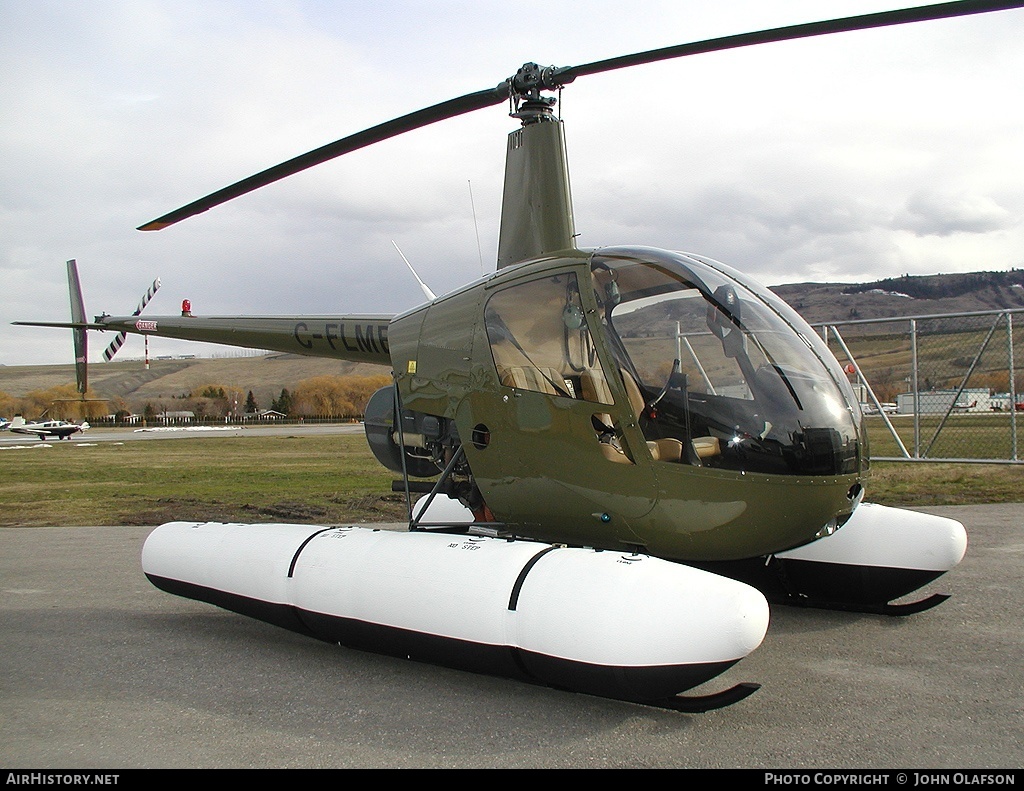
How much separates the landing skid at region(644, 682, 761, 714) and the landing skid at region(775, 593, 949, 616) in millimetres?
2420

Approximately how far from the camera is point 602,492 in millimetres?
5477

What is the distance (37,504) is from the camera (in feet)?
50.3

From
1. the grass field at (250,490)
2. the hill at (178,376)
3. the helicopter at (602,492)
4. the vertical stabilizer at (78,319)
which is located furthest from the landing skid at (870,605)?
the hill at (178,376)

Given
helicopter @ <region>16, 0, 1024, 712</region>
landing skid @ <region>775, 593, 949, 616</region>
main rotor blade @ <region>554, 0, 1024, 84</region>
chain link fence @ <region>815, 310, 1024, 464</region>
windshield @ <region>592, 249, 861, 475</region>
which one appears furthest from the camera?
chain link fence @ <region>815, 310, 1024, 464</region>

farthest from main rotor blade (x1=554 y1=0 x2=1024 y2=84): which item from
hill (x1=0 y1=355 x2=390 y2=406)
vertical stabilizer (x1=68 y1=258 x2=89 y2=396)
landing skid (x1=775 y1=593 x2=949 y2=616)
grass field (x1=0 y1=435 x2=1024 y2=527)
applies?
hill (x1=0 y1=355 x2=390 y2=406)

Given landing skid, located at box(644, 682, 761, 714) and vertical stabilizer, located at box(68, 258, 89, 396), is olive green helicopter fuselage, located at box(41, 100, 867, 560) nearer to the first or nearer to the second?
landing skid, located at box(644, 682, 761, 714)

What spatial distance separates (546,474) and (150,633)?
131 inches

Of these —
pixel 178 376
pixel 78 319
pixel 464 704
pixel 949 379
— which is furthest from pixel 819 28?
pixel 178 376

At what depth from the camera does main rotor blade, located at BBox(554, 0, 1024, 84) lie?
4.67 metres

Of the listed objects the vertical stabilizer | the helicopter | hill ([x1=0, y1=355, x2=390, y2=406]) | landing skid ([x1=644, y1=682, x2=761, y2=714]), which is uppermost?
hill ([x1=0, y1=355, x2=390, y2=406])

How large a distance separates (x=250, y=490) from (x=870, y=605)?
43.2 feet

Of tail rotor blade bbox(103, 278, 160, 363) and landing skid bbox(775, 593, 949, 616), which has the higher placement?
tail rotor blade bbox(103, 278, 160, 363)
